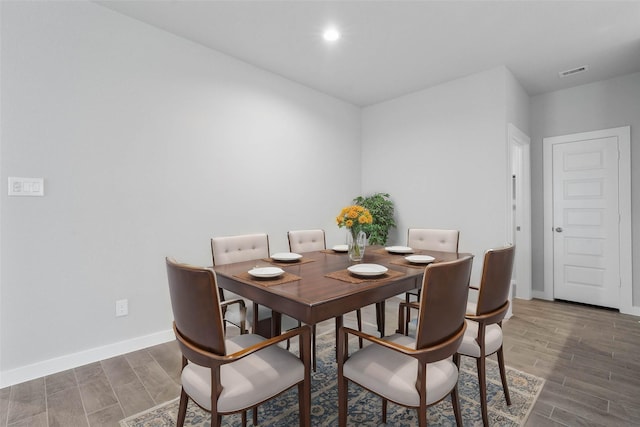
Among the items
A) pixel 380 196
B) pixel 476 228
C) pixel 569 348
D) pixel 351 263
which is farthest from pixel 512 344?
pixel 380 196

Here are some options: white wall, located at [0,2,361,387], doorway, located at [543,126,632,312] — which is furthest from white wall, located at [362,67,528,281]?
white wall, located at [0,2,361,387]

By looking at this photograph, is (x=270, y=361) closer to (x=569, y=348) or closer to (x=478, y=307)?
(x=478, y=307)

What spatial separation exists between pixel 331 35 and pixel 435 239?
2.20 metres

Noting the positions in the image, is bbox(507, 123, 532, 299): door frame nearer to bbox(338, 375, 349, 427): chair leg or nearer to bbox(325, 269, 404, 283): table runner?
bbox(325, 269, 404, 283): table runner

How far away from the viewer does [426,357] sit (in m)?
1.20

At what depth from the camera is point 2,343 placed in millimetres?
2070

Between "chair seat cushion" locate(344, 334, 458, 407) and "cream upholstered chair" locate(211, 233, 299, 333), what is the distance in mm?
897

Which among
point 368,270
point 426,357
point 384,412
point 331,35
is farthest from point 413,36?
point 384,412

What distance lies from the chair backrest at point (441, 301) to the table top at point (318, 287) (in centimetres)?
34

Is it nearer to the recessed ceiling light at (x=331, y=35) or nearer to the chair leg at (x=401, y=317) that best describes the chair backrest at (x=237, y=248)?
the chair leg at (x=401, y=317)

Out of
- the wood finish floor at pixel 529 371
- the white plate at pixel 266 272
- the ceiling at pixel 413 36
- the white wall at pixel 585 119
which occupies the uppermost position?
the ceiling at pixel 413 36

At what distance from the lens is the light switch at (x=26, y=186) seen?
210 centimetres

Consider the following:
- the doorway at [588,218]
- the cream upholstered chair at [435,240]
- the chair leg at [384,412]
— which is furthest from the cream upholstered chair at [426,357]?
the doorway at [588,218]

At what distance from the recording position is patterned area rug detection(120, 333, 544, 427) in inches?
67.7
